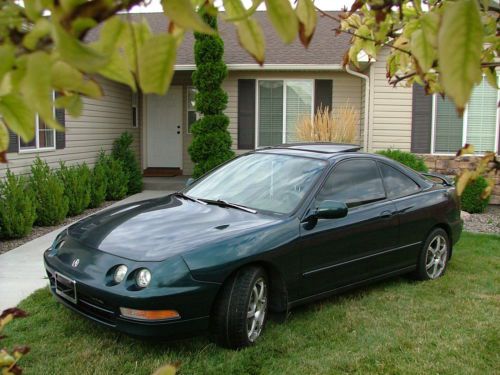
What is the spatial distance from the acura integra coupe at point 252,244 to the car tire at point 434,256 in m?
0.02

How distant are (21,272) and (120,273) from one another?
2.98m

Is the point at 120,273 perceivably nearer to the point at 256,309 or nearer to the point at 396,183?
the point at 256,309

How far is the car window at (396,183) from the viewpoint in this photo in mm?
5797

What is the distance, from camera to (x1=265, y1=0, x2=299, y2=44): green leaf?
0.81 meters

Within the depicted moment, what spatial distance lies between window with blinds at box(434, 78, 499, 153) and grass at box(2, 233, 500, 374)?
24.1 ft

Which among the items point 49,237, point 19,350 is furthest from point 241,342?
point 49,237

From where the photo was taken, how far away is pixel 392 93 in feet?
40.9

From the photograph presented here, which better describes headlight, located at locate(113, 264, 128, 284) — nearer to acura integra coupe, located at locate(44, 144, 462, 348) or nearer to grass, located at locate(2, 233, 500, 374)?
acura integra coupe, located at locate(44, 144, 462, 348)

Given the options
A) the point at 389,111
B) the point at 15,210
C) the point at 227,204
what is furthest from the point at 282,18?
the point at 389,111

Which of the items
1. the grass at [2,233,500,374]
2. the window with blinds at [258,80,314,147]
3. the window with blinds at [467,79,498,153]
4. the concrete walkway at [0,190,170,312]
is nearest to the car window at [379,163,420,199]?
the grass at [2,233,500,374]

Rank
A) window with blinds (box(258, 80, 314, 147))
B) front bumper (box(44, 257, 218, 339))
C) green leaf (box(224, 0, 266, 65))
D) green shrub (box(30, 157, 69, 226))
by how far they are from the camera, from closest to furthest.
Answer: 1. green leaf (box(224, 0, 266, 65))
2. front bumper (box(44, 257, 218, 339))
3. green shrub (box(30, 157, 69, 226))
4. window with blinds (box(258, 80, 314, 147))

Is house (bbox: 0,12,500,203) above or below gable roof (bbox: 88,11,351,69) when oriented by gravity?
below

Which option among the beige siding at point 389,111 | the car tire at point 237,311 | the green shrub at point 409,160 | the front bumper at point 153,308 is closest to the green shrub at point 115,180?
the beige siding at point 389,111

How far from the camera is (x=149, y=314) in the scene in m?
3.81
